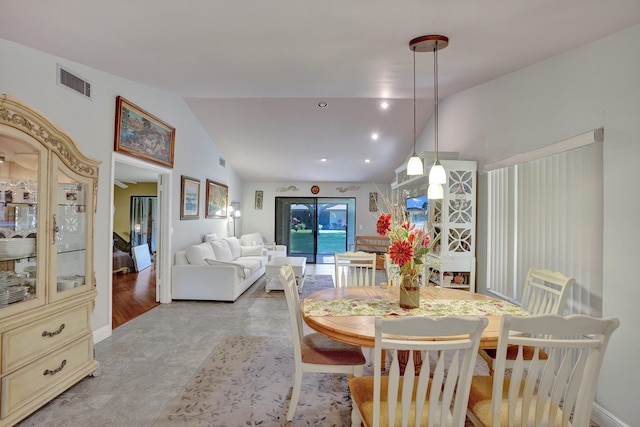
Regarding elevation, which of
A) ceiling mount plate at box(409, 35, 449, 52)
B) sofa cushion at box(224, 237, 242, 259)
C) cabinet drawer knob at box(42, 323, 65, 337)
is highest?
Result: ceiling mount plate at box(409, 35, 449, 52)

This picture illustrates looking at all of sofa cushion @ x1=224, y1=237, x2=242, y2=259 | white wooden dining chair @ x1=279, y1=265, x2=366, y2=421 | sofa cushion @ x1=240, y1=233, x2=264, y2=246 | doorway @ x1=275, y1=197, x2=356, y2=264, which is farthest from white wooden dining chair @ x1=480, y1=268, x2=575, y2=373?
doorway @ x1=275, y1=197, x2=356, y2=264

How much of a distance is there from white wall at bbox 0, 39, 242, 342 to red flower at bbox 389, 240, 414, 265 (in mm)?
3021

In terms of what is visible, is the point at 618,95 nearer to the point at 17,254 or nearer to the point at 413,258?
the point at 413,258

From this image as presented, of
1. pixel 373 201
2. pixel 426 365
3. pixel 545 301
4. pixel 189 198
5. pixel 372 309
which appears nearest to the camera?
pixel 426 365

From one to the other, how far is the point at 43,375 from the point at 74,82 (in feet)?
8.12

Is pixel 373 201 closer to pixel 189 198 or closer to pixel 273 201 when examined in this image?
pixel 273 201

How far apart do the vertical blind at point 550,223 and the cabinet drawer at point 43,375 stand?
3.69 metres

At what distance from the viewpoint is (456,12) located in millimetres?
1934

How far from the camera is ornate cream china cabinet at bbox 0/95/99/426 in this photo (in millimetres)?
1979

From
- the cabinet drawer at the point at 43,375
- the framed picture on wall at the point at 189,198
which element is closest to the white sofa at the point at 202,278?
the framed picture on wall at the point at 189,198

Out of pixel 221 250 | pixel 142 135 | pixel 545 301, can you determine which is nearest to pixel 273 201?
pixel 221 250

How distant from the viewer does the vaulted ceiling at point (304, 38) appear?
1909mm

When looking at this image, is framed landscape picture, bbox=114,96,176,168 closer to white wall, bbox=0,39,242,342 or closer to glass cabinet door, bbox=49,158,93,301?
white wall, bbox=0,39,242,342

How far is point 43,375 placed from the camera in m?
2.17
